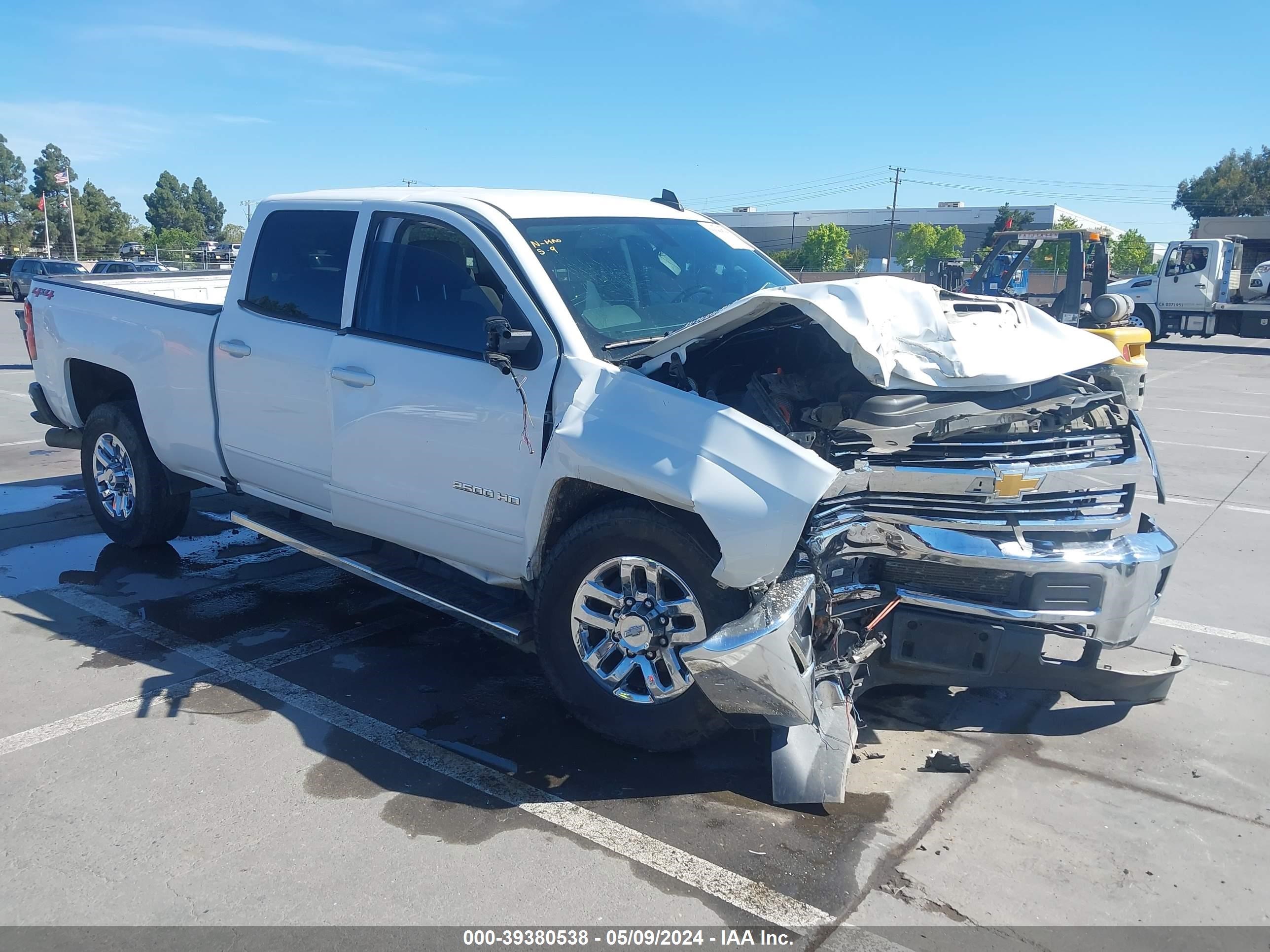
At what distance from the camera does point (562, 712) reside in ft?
14.2

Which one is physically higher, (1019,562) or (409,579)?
(1019,562)

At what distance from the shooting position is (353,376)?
4.66 m

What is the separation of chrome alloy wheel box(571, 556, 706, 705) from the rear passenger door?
178 centimetres

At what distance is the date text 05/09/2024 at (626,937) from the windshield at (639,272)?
2.13 m

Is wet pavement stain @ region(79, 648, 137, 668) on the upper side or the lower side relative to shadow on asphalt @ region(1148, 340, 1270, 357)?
upper

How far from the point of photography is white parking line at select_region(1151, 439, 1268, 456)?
→ 10.6 meters

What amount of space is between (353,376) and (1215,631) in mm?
4688

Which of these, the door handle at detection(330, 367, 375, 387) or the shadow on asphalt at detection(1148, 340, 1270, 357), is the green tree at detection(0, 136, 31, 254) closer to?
the shadow on asphalt at detection(1148, 340, 1270, 357)

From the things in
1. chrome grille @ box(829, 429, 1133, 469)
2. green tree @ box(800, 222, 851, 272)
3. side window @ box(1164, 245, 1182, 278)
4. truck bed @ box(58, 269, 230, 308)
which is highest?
green tree @ box(800, 222, 851, 272)

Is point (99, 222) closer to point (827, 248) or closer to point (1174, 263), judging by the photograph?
point (827, 248)

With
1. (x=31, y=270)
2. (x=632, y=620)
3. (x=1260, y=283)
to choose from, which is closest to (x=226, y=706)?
(x=632, y=620)

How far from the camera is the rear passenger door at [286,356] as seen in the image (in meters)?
4.95

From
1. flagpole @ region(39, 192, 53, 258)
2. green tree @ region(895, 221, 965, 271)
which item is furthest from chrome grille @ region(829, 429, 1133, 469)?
green tree @ region(895, 221, 965, 271)

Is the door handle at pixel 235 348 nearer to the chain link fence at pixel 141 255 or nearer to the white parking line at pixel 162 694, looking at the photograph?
the white parking line at pixel 162 694
